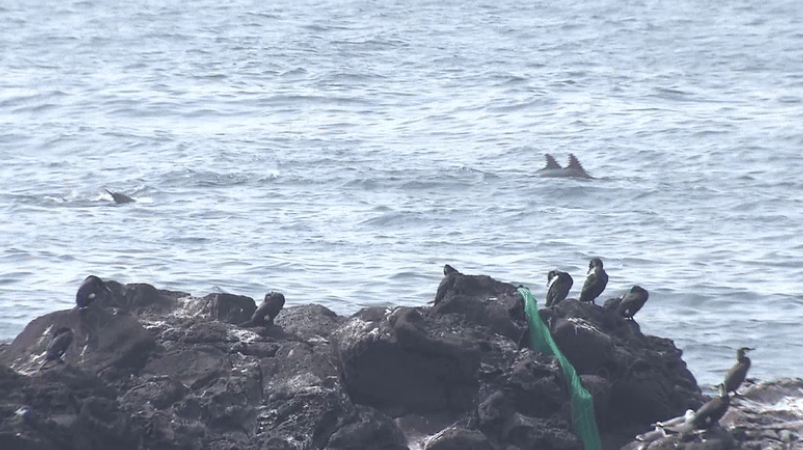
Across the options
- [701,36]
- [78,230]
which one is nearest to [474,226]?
[78,230]

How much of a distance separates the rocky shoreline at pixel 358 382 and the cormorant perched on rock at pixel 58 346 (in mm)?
98

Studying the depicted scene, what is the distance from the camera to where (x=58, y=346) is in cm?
754

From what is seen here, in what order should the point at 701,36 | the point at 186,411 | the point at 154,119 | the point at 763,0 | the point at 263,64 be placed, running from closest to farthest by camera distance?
the point at 186,411
the point at 154,119
the point at 263,64
the point at 701,36
the point at 763,0

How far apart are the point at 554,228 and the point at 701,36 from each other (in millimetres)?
16987

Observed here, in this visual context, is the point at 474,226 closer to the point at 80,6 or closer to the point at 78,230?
the point at 78,230

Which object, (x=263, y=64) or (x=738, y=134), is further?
(x=263, y=64)

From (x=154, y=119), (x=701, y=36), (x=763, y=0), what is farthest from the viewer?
(x=763, y=0)

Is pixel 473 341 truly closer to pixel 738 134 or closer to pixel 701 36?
pixel 738 134

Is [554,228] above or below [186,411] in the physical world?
below

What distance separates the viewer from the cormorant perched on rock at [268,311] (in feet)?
26.5

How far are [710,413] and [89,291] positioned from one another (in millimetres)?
3555

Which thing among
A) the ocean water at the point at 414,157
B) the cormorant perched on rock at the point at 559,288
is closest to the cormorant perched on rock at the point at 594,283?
the cormorant perched on rock at the point at 559,288

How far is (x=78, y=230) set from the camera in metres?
16.2

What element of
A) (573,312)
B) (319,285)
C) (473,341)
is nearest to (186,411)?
(473,341)
